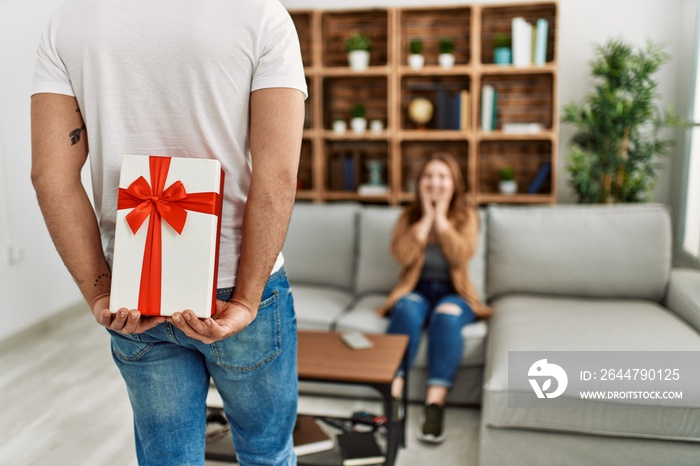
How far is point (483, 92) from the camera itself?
4.06 m

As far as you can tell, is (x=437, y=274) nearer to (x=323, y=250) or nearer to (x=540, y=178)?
(x=323, y=250)

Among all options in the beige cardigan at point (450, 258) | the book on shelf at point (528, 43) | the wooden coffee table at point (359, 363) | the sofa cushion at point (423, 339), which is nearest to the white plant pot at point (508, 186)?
the book on shelf at point (528, 43)

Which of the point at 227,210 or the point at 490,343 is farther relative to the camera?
the point at 490,343

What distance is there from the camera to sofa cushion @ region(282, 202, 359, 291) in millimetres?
3174

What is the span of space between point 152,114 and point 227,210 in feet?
0.61

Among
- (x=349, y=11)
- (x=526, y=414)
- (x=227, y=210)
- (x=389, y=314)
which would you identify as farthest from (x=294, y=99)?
(x=349, y=11)

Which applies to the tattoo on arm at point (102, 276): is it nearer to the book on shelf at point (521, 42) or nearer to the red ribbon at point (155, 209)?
the red ribbon at point (155, 209)

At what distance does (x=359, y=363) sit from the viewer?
2.13 metres

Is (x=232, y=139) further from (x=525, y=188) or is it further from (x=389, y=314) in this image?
(x=525, y=188)

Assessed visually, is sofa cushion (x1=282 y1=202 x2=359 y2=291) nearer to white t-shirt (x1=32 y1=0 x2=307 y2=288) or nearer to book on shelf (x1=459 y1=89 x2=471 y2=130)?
book on shelf (x1=459 y1=89 x2=471 y2=130)

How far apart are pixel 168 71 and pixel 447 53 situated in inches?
130

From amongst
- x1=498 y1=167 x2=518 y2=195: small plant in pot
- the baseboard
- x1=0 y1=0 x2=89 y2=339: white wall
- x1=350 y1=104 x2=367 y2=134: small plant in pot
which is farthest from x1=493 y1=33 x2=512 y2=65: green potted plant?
the baseboard

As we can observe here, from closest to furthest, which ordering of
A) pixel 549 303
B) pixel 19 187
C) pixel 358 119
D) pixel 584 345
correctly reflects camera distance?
pixel 584 345 < pixel 549 303 < pixel 19 187 < pixel 358 119

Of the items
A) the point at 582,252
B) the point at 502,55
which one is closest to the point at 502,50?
the point at 502,55
